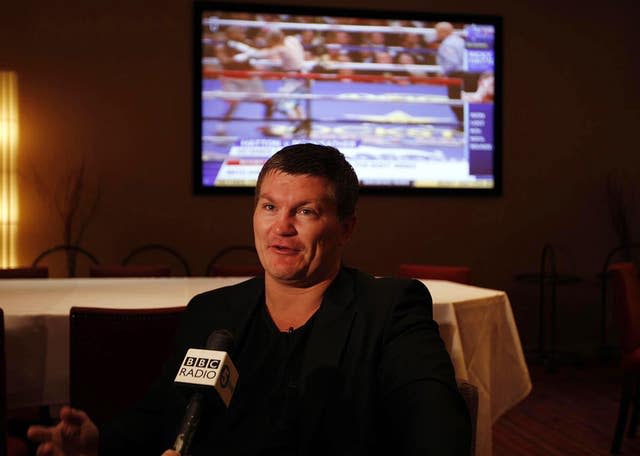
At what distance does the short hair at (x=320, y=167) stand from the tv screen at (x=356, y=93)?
4.49 meters

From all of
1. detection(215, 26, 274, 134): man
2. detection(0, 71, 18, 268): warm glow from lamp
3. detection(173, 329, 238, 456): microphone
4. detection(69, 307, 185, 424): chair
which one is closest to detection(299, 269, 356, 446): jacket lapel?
detection(173, 329, 238, 456): microphone

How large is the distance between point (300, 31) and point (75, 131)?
1.96 metres

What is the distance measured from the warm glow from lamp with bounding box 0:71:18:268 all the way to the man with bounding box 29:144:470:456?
15.2 feet

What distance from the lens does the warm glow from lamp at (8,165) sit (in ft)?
18.4

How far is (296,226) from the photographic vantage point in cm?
139

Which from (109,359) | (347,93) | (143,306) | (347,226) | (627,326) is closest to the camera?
(347,226)

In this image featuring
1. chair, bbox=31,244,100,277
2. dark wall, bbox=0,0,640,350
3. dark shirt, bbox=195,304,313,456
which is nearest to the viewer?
dark shirt, bbox=195,304,313,456

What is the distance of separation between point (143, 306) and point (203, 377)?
2.01 metres

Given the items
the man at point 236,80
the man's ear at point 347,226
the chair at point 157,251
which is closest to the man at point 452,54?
the man at point 236,80

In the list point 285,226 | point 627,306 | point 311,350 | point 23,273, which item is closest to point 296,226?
point 285,226

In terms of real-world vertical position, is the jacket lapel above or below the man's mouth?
below

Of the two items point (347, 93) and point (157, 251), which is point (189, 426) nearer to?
point (157, 251)

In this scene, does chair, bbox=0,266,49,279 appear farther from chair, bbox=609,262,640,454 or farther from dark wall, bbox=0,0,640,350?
chair, bbox=609,262,640,454

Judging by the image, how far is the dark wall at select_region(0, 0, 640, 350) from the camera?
5.71 meters
